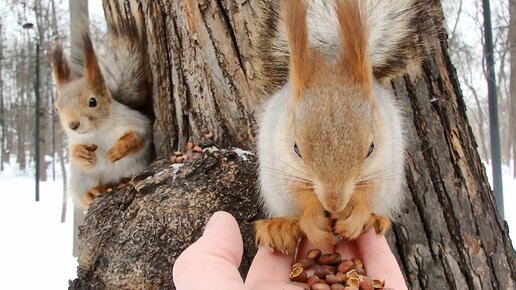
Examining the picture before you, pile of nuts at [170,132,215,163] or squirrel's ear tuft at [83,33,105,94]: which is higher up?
squirrel's ear tuft at [83,33,105,94]

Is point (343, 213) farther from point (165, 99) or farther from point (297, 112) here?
point (165, 99)

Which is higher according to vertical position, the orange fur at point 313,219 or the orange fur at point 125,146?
the orange fur at point 125,146

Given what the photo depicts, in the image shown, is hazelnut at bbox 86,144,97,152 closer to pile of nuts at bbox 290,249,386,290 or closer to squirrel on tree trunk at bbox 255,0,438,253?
squirrel on tree trunk at bbox 255,0,438,253

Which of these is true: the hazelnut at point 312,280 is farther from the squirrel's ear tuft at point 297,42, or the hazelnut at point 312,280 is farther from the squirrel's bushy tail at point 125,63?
the squirrel's bushy tail at point 125,63

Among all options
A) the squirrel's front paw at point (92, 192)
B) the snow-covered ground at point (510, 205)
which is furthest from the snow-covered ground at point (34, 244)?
the snow-covered ground at point (510, 205)

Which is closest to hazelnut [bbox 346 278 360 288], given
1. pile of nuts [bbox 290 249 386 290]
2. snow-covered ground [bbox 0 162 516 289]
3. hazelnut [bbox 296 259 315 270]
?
pile of nuts [bbox 290 249 386 290]
